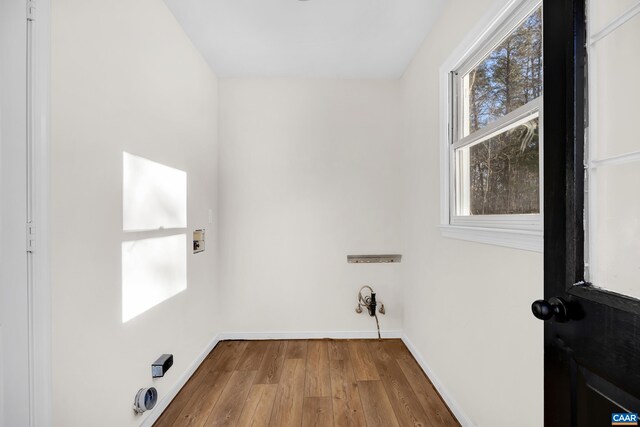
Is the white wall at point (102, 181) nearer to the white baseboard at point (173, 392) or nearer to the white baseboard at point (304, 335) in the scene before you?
the white baseboard at point (173, 392)

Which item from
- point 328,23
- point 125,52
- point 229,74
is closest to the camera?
point 125,52

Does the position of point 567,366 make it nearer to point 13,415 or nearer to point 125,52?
point 13,415

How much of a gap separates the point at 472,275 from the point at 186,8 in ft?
7.89

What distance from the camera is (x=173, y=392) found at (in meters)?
1.95

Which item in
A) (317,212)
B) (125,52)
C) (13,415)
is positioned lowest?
(13,415)

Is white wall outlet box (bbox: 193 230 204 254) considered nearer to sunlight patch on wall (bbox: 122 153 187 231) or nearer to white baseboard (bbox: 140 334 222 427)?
sunlight patch on wall (bbox: 122 153 187 231)

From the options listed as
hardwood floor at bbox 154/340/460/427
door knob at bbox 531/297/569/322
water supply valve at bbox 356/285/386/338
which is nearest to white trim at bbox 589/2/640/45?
door knob at bbox 531/297/569/322

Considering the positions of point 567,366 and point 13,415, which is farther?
point 13,415

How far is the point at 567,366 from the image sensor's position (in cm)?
70

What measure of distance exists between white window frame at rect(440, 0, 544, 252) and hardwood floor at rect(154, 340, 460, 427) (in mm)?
1104

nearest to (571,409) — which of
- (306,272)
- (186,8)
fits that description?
(306,272)

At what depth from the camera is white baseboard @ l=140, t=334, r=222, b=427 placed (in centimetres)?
168

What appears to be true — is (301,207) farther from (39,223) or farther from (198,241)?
(39,223)

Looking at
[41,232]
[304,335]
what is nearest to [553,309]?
[41,232]
